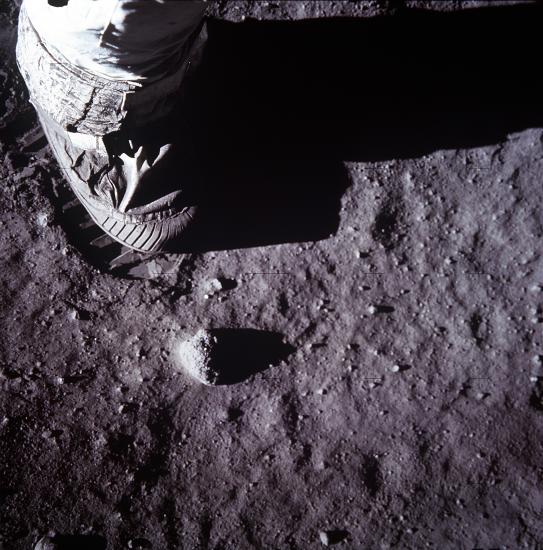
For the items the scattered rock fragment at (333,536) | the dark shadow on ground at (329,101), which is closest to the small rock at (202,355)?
the dark shadow on ground at (329,101)

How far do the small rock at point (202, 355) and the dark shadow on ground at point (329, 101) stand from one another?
424 millimetres

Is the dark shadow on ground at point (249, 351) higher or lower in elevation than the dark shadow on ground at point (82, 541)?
higher

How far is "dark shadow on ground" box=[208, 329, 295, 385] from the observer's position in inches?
77.3

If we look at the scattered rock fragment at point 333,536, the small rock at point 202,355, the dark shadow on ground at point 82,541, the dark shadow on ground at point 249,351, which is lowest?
the scattered rock fragment at point 333,536

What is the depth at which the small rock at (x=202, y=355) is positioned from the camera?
189 cm

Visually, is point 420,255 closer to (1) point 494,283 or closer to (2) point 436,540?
(1) point 494,283

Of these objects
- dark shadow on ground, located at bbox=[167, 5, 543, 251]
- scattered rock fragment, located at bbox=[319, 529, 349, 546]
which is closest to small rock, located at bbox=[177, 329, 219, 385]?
dark shadow on ground, located at bbox=[167, 5, 543, 251]

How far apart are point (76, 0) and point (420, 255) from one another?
158 cm

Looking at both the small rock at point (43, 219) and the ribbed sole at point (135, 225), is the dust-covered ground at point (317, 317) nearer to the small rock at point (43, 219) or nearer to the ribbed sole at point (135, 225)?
the small rock at point (43, 219)

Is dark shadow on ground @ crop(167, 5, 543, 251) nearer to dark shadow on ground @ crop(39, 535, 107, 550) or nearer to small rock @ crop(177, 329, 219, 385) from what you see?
small rock @ crop(177, 329, 219, 385)

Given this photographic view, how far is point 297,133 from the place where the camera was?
2029mm

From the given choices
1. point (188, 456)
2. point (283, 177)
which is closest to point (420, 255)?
point (283, 177)

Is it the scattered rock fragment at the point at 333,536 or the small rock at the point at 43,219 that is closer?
the scattered rock fragment at the point at 333,536

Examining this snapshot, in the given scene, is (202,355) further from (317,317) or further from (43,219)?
(43,219)
